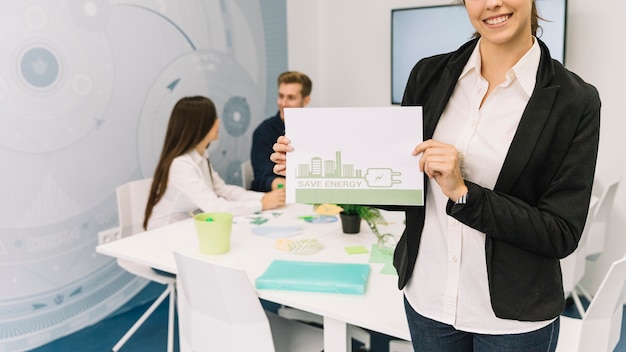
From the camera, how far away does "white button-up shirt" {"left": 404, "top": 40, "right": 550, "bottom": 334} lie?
104 cm

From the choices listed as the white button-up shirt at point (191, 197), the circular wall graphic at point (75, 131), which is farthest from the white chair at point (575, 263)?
the circular wall graphic at point (75, 131)

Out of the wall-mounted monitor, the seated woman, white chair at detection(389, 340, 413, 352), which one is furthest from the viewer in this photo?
the wall-mounted monitor

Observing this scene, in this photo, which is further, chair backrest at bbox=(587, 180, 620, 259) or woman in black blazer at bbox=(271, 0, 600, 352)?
chair backrest at bbox=(587, 180, 620, 259)

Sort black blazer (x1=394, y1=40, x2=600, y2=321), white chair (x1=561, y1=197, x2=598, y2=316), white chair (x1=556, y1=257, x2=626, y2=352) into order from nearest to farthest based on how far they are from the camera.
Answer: black blazer (x1=394, y1=40, x2=600, y2=321) < white chair (x1=556, y1=257, x2=626, y2=352) < white chair (x1=561, y1=197, x2=598, y2=316)

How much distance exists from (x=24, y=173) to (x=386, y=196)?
2.13 meters

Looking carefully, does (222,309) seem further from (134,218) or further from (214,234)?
(134,218)

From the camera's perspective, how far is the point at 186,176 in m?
2.61

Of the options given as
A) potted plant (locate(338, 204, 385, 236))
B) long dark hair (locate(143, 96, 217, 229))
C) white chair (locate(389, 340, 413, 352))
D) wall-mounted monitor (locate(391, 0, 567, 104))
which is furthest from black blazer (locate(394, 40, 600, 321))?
A: wall-mounted monitor (locate(391, 0, 567, 104))

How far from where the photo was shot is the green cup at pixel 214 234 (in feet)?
6.37

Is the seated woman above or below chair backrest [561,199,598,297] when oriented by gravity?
above

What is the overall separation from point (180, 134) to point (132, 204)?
44 cm

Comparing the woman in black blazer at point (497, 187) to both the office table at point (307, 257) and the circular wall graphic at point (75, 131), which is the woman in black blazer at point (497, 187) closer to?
the office table at point (307, 257)

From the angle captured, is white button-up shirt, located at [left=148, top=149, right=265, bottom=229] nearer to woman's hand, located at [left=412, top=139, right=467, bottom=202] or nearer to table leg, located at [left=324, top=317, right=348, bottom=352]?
table leg, located at [left=324, top=317, right=348, bottom=352]

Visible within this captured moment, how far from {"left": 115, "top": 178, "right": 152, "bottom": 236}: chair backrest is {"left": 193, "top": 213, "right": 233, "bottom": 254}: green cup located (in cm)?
83
